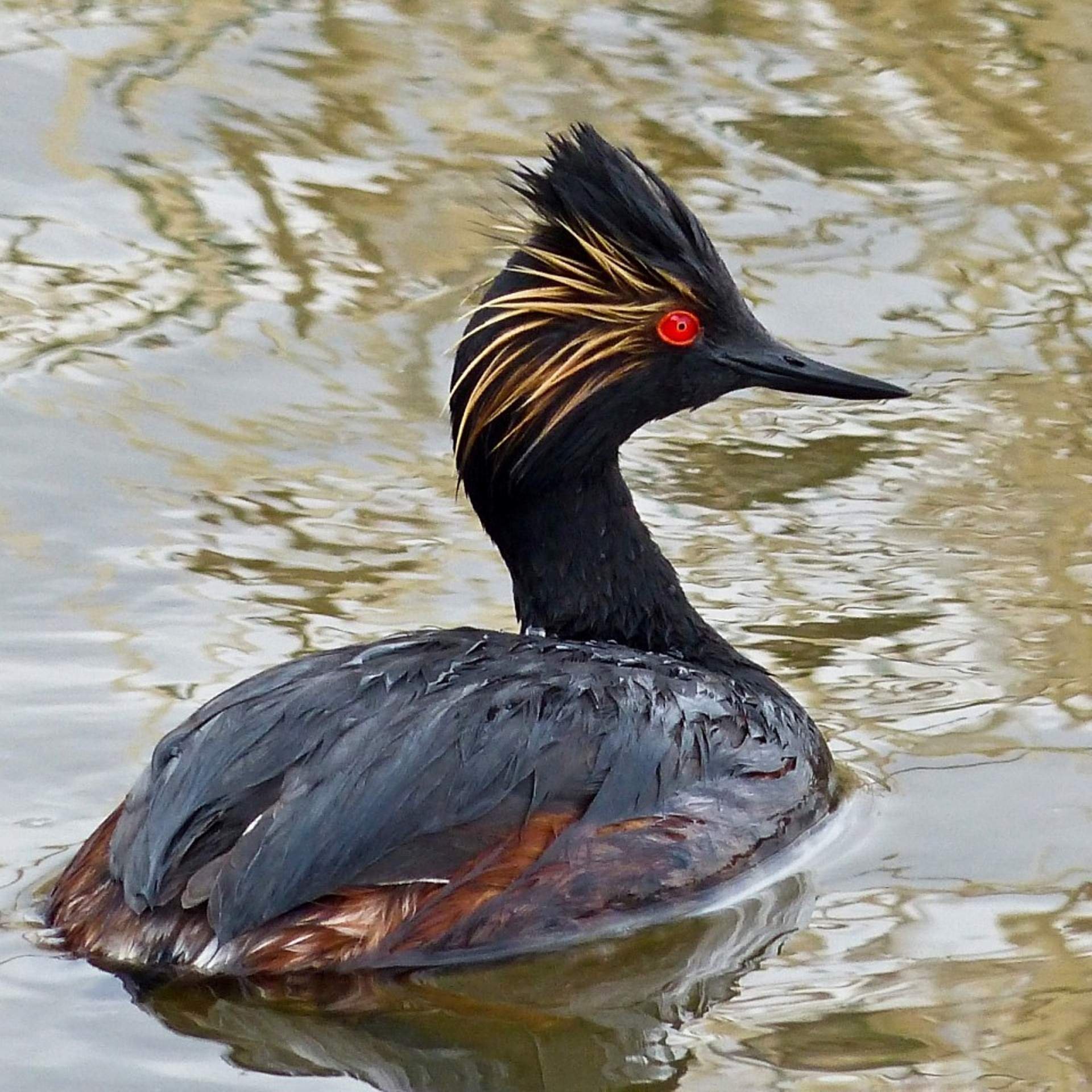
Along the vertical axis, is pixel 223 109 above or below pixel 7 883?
above

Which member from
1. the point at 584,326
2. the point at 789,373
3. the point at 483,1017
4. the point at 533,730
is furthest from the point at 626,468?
the point at 483,1017

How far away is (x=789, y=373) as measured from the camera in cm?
659

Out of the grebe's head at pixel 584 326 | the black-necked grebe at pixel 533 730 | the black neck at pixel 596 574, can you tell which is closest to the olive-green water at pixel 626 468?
the black-necked grebe at pixel 533 730

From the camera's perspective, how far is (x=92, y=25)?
1177 cm

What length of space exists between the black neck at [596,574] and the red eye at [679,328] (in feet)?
1.23

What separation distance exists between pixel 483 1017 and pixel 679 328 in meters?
2.06

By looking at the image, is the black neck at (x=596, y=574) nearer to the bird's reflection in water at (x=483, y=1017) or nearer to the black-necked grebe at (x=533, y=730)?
the black-necked grebe at (x=533, y=730)

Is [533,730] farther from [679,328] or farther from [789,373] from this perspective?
[789,373]

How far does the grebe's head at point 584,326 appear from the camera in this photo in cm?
621

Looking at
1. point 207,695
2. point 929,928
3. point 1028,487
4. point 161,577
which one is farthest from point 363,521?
point 929,928

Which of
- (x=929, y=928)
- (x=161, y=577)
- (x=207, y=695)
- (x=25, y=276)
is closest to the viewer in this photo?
(x=929, y=928)

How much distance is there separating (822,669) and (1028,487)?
1.64 metres

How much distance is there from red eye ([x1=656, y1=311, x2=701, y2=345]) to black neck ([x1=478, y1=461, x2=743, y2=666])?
1.23 feet

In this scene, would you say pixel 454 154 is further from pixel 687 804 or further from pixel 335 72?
pixel 687 804
